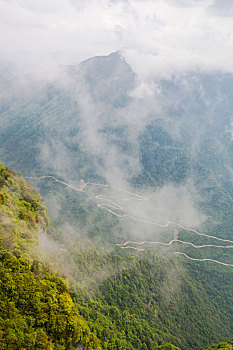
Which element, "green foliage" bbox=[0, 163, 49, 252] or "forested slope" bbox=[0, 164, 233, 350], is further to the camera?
"green foliage" bbox=[0, 163, 49, 252]

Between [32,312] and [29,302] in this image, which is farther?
[29,302]

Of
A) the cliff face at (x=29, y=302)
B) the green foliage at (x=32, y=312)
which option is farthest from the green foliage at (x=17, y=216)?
the green foliage at (x=32, y=312)

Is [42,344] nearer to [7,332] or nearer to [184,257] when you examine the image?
[7,332]

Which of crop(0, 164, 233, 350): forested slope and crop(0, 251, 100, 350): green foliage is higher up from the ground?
crop(0, 164, 233, 350): forested slope

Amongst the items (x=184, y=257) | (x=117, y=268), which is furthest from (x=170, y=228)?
(x=117, y=268)

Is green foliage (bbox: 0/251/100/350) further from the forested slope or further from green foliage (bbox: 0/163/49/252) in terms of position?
green foliage (bbox: 0/163/49/252)

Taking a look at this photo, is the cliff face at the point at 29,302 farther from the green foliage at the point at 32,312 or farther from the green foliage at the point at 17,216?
the green foliage at the point at 17,216

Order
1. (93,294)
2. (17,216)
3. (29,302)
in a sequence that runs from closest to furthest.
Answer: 1. (29,302)
2. (17,216)
3. (93,294)

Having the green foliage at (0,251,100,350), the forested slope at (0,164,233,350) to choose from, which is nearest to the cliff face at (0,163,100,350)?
the green foliage at (0,251,100,350)

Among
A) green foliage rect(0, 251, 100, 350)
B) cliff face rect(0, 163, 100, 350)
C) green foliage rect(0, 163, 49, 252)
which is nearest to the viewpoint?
green foliage rect(0, 251, 100, 350)

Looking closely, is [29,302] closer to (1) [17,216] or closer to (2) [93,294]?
(1) [17,216]

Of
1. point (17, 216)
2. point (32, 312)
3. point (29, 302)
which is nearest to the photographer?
point (32, 312)

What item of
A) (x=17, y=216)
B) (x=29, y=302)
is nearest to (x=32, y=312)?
(x=29, y=302)
